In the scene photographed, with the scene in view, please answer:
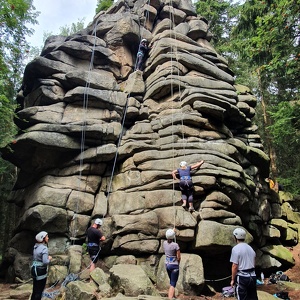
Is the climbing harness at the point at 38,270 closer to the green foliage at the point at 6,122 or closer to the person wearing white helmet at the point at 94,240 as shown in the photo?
the person wearing white helmet at the point at 94,240

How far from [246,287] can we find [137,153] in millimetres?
8036

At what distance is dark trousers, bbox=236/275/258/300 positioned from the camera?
5598 millimetres

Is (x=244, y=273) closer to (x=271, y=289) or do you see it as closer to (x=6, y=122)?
(x=271, y=289)

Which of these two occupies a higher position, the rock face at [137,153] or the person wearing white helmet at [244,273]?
the rock face at [137,153]

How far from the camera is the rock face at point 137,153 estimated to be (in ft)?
35.9

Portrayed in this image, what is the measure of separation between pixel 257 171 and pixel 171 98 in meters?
5.70

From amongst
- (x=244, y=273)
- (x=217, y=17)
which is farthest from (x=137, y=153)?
(x=217, y=17)

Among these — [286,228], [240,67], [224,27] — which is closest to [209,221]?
[286,228]

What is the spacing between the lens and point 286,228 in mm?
15992

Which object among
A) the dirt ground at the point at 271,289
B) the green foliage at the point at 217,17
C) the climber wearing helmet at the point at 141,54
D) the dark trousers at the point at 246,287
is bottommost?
the dirt ground at the point at 271,289

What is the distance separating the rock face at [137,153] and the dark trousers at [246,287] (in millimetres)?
3681

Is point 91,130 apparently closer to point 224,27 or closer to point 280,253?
point 280,253

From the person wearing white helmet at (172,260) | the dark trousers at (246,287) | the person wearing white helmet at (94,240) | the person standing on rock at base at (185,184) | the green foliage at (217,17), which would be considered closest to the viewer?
the dark trousers at (246,287)

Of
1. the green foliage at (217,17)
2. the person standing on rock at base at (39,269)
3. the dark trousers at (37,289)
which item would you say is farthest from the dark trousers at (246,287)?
the green foliage at (217,17)
